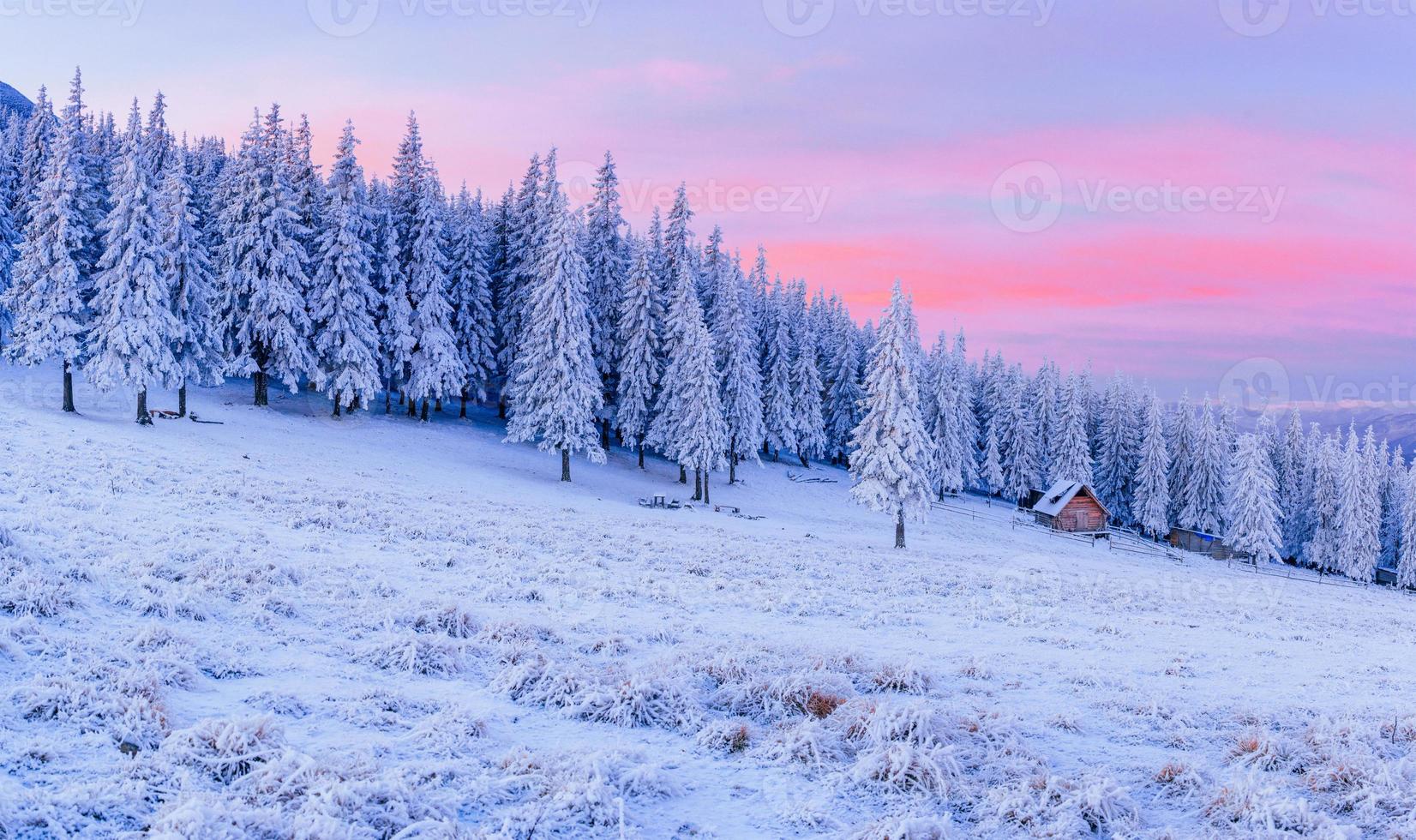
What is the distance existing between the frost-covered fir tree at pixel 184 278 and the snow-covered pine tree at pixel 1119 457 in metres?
76.1

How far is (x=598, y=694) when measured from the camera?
796 cm

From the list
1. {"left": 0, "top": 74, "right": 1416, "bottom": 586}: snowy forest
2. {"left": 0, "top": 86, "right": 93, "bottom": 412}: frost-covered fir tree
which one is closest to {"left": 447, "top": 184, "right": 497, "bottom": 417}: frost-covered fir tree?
{"left": 0, "top": 74, "right": 1416, "bottom": 586}: snowy forest

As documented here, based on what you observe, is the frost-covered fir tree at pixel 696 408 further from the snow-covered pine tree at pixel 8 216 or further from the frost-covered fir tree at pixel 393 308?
the snow-covered pine tree at pixel 8 216

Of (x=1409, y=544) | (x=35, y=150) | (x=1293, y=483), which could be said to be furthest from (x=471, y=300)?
(x=1409, y=544)

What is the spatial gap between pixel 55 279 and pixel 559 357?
81.0ft

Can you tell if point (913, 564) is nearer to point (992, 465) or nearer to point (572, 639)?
point (572, 639)

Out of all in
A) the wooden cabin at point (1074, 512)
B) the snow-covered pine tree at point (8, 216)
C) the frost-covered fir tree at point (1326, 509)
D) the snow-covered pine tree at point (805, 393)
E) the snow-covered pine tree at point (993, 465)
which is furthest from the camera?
the snow-covered pine tree at point (993, 465)

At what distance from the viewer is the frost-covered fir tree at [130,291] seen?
3616cm

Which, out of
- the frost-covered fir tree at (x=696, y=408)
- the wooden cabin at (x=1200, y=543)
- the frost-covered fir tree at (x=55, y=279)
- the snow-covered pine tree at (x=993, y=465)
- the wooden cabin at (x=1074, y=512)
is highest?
the frost-covered fir tree at (x=55, y=279)

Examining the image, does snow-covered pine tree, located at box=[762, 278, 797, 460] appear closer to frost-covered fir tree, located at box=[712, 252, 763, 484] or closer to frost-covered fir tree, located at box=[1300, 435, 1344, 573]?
frost-covered fir tree, located at box=[712, 252, 763, 484]

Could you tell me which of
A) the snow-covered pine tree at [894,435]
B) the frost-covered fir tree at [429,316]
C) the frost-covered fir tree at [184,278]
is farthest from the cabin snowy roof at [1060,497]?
the frost-covered fir tree at [184,278]

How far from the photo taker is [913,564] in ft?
87.5

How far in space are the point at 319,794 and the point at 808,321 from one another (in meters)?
68.4

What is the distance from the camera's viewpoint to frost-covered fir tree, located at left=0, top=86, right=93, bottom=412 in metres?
37.3
